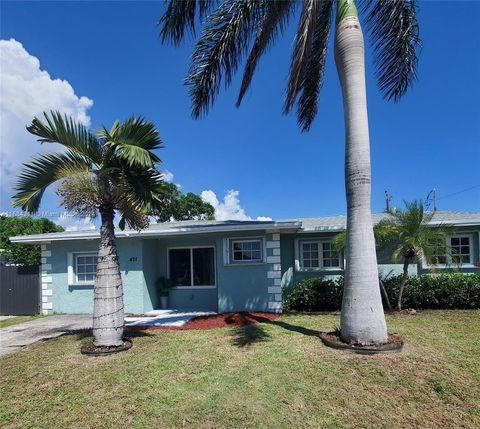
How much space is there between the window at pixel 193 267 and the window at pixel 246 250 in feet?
4.03

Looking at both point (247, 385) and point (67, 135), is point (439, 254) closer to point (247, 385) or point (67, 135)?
point (247, 385)

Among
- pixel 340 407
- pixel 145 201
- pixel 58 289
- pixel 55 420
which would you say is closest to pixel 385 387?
pixel 340 407

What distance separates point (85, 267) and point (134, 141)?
7.99 metres

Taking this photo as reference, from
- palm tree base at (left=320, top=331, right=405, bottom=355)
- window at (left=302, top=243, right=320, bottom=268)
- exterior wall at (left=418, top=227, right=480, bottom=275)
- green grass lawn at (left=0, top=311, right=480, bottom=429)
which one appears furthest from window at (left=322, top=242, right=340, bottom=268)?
palm tree base at (left=320, top=331, right=405, bottom=355)

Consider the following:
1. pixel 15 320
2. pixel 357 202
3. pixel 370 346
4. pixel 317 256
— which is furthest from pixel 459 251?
pixel 15 320

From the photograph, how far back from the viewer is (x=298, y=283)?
498 inches

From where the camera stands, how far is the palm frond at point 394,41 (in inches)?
307

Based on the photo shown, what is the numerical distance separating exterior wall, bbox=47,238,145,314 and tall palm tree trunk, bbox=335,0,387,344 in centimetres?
788

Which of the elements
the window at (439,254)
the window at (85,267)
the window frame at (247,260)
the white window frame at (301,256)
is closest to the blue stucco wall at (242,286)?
the window frame at (247,260)

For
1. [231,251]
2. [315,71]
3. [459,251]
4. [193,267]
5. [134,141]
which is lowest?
[193,267]

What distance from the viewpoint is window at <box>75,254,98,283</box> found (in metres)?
13.5

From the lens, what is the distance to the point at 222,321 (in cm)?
1028

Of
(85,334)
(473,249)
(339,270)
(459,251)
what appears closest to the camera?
(85,334)

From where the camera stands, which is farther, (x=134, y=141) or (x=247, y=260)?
(x=247, y=260)
